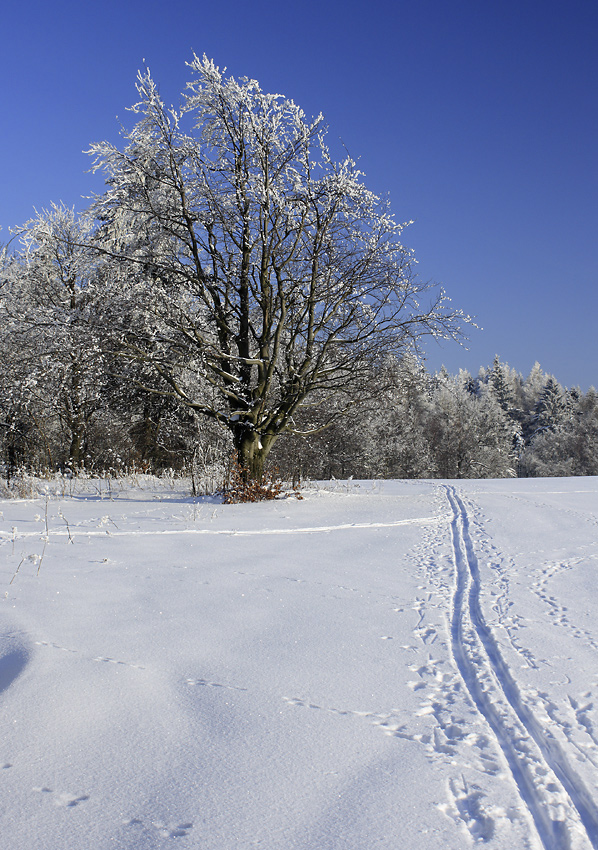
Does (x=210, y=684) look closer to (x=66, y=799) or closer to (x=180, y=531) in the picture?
(x=66, y=799)

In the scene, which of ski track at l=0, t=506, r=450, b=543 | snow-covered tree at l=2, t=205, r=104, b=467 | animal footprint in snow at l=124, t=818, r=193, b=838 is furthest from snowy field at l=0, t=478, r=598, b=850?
snow-covered tree at l=2, t=205, r=104, b=467

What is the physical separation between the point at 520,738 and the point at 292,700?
41.1 inches

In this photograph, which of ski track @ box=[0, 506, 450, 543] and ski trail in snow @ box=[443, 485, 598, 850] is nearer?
ski trail in snow @ box=[443, 485, 598, 850]

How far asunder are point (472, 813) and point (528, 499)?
396 inches

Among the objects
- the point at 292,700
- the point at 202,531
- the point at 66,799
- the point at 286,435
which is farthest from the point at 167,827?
the point at 286,435

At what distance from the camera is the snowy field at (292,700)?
1.88 meters

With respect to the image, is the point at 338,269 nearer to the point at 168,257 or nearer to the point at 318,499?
the point at 168,257

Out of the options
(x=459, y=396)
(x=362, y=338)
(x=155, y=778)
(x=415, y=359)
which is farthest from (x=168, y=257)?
(x=459, y=396)

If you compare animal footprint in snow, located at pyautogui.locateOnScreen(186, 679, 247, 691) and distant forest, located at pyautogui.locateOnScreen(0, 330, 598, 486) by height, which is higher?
distant forest, located at pyautogui.locateOnScreen(0, 330, 598, 486)

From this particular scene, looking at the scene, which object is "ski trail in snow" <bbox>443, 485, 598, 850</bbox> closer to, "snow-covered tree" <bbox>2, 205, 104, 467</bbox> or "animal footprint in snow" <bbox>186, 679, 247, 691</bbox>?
"animal footprint in snow" <bbox>186, 679, 247, 691</bbox>

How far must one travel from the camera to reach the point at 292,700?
8.85 ft

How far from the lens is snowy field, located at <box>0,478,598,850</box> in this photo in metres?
1.88

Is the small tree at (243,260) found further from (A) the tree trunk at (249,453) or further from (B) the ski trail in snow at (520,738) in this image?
(B) the ski trail in snow at (520,738)

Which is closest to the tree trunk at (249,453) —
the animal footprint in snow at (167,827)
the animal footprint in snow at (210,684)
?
the animal footprint in snow at (210,684)
